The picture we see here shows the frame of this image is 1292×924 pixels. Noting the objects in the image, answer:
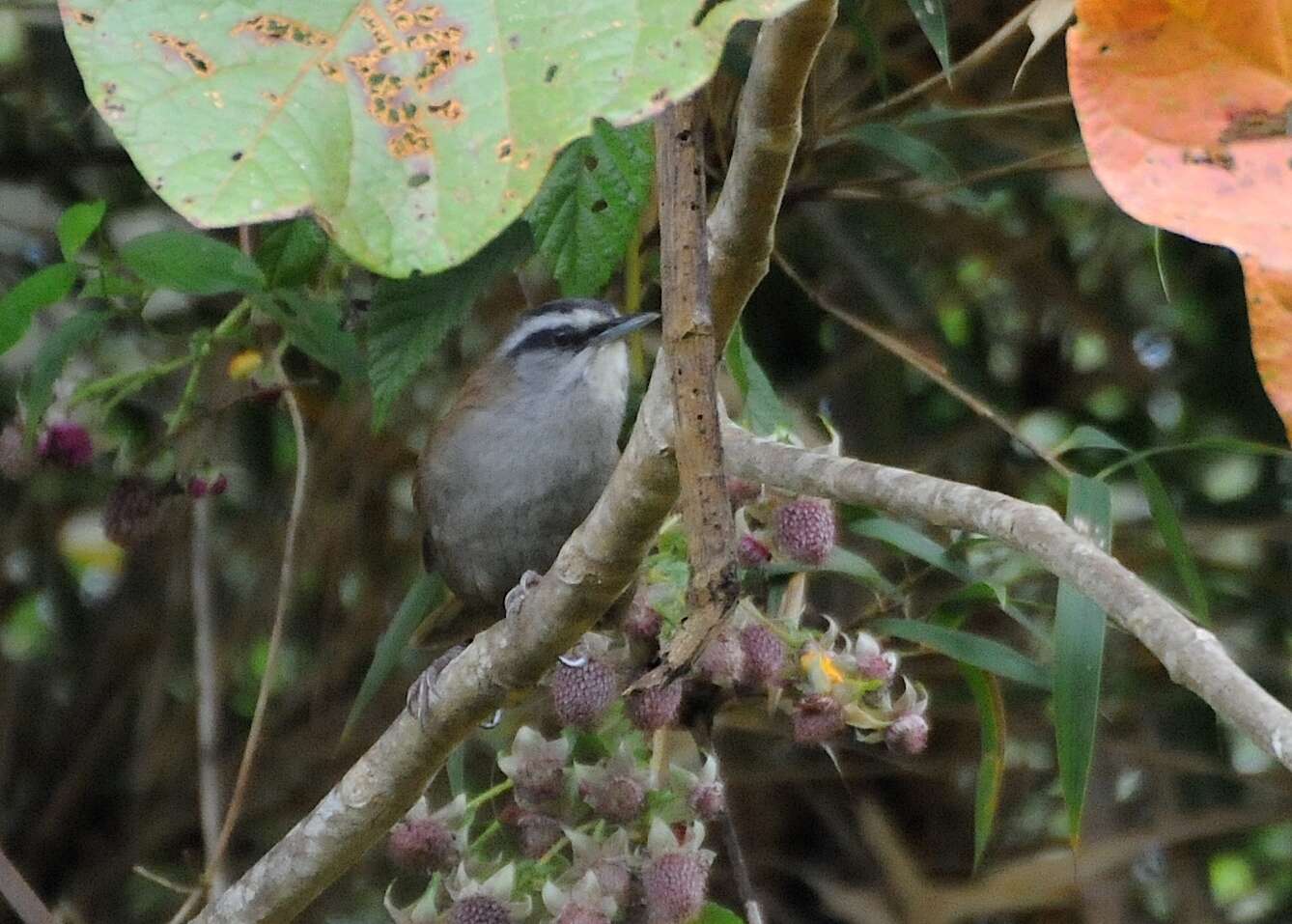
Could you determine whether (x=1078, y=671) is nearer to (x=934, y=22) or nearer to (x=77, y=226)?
(x=934, y=22)

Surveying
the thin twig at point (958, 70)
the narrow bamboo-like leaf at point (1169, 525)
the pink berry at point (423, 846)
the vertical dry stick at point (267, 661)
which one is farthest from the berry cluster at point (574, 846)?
the thin twig at point (958, 70)

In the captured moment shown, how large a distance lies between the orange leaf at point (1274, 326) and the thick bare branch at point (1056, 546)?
0.94 feet

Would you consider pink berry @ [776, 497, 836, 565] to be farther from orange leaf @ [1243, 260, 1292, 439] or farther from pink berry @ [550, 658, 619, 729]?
orange leaf @ [1243, 260, 1292, 439]

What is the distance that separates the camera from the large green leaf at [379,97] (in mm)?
972

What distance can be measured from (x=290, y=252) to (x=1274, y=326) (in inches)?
82.4

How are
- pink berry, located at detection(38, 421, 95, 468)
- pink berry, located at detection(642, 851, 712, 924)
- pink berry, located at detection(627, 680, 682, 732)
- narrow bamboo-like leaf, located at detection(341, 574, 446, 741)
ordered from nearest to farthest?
1. pink berry, located at detection(642, 851, 712, 924)
2. pink berry, located at detection(627, 680, 682, 732)
3. pink berry, located at detection(38, 421, 95, 468)
4. narrow bamboo-like leaf, located at detection(341, 574, 446, 741)

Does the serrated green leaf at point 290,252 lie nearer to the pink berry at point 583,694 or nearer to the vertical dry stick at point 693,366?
the pink berry at point 583,694

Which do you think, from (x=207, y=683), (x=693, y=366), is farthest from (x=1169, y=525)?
(x=207, y=683)

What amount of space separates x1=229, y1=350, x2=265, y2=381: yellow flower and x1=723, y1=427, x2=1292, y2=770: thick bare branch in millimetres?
1344

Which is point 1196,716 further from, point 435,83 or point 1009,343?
point 435,83

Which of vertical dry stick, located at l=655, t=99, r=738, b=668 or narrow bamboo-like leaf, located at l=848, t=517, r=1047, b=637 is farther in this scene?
narrow bamboo-like leaf, located at l=848, t=517, r=1047, b=637

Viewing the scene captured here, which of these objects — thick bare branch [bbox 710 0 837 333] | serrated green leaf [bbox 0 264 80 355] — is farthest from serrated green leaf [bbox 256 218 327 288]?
thick bare branch [bbox 710 0 837 333]

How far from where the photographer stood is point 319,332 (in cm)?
274

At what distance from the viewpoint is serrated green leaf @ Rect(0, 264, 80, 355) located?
2.42m
